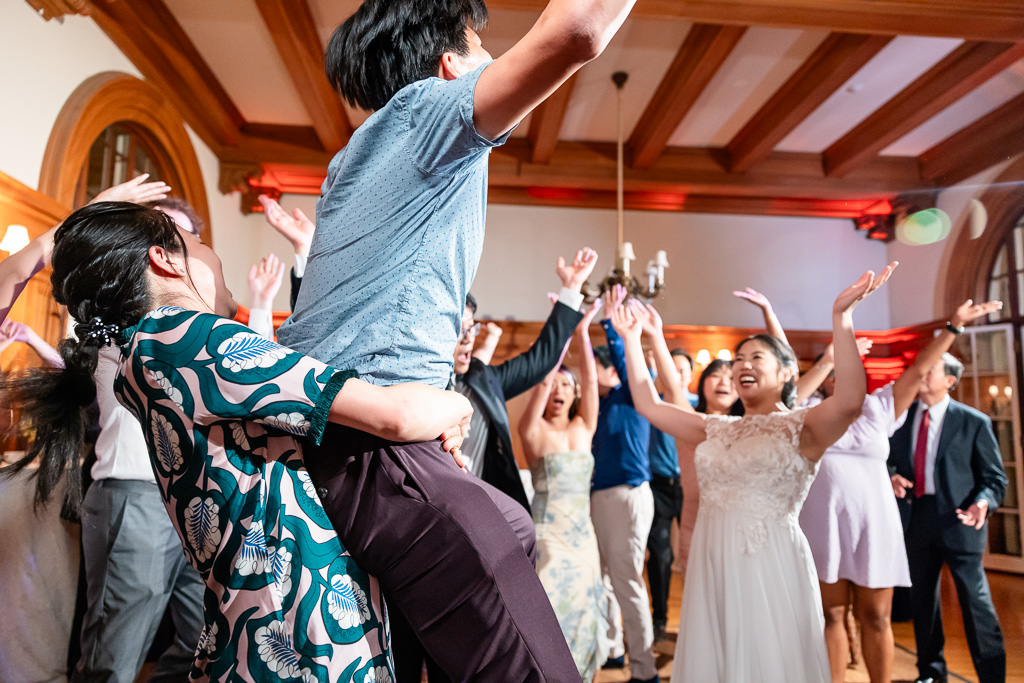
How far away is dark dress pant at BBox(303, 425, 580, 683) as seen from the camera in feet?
2.27

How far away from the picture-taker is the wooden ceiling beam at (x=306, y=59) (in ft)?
14.2

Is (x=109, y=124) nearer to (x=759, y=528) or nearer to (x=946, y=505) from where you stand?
(x=759, y=528)

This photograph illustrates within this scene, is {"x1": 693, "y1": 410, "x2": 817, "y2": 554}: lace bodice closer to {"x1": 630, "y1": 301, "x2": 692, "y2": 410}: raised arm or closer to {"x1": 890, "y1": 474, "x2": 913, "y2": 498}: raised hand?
{"x1": 630, "y1": 301, "x2": 692, "y2": 410}: raised arm

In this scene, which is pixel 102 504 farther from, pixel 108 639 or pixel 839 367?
pixel 839 367

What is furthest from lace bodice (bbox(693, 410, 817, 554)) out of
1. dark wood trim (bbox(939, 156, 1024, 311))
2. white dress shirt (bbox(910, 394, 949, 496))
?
dark wood trim (bbox(939, 156, 1024, 311))

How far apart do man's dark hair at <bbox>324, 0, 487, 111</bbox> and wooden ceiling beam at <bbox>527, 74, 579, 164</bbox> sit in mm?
4527

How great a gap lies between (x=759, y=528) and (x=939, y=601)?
1.58 m

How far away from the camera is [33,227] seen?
342cm

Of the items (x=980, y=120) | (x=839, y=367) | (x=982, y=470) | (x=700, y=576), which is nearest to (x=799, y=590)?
(x=700, y=576)

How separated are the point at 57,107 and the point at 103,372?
2.98 metres

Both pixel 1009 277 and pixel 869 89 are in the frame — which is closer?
pixel 1009 277

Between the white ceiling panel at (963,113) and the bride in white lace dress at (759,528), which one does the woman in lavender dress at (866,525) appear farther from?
the white ceiling panel at (963,113)

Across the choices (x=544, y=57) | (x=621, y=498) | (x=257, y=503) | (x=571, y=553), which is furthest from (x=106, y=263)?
(x=621, y=498)

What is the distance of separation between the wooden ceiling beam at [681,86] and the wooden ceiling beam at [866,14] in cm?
61
